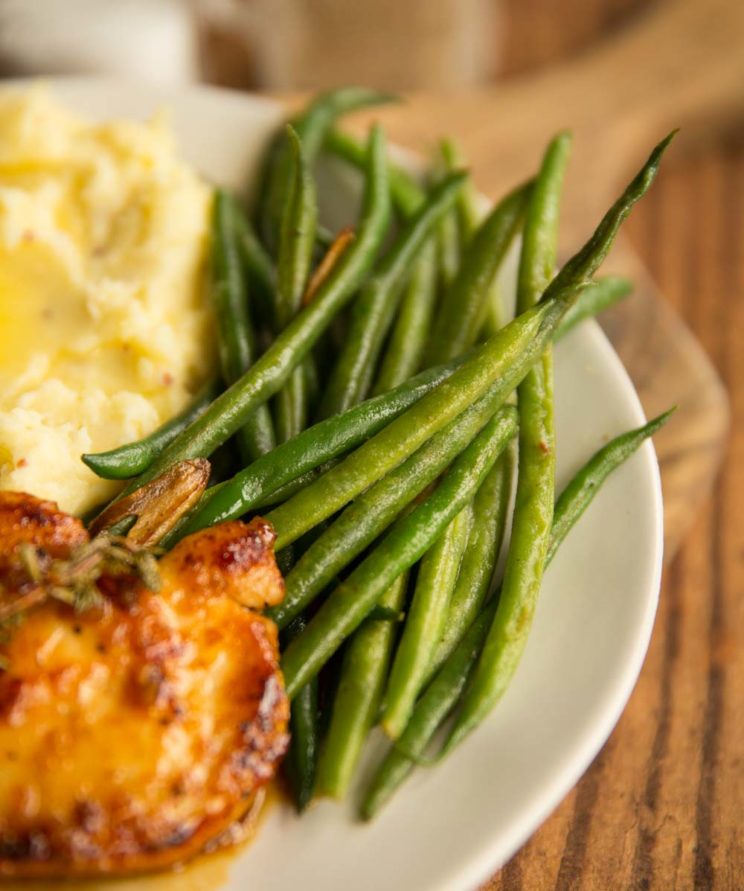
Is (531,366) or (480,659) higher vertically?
(531,366)

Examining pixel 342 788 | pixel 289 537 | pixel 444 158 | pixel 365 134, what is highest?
pixel 365 134

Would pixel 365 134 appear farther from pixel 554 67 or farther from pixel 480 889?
pixel 480 889

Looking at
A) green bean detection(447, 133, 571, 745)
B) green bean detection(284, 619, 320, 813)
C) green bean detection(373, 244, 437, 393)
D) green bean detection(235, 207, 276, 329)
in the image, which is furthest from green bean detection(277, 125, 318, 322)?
green bean detection(284, 619, 320, 813)

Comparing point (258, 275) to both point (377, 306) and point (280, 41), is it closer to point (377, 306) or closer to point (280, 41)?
point (377, 306)

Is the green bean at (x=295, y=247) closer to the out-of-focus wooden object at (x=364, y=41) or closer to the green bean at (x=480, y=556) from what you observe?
the green bean at (x=480, y=556)

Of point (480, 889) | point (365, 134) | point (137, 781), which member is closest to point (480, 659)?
point (480, 889)
